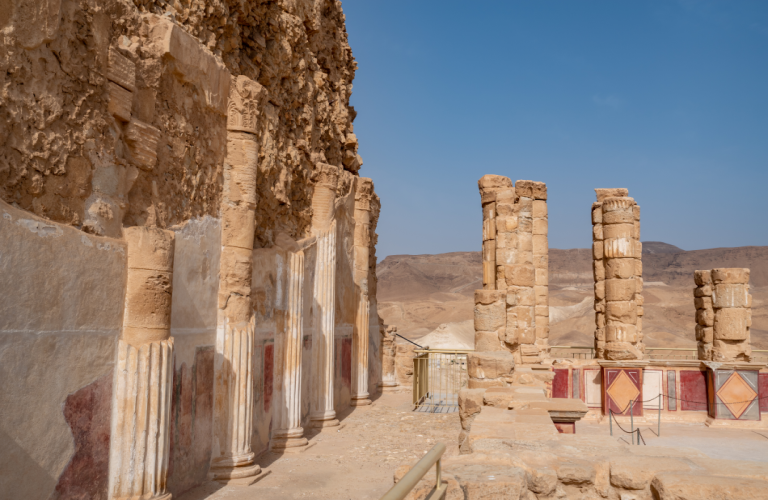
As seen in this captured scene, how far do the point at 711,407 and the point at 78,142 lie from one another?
46.7ft

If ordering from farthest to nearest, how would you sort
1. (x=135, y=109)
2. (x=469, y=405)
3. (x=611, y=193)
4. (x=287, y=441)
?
(x=611, y=193), (x=287, y=441), (x=469, y=405), (x=135, y=109)

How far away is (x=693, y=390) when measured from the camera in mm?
14438

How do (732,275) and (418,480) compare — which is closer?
(418,480)

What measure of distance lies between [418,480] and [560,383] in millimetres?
12803

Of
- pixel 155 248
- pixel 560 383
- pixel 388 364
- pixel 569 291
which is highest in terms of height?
pixel 569 291

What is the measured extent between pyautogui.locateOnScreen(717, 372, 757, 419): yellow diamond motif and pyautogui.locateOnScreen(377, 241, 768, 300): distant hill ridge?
4903 centimetres

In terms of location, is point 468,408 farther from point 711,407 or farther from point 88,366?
point 711,407

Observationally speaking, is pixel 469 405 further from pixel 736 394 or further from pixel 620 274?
pixel 736 394

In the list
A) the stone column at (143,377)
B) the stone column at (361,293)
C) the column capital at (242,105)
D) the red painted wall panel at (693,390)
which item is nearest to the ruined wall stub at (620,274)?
the red painted wall panel at (693,390)

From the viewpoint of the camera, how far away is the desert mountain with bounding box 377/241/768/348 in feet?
129

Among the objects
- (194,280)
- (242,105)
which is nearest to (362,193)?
(242,105)

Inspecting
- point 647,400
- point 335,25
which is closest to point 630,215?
point 647,400

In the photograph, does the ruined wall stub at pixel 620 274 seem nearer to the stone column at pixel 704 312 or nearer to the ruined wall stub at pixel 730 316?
the stone column at pixel 704 312

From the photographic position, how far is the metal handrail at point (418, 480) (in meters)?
2.54
